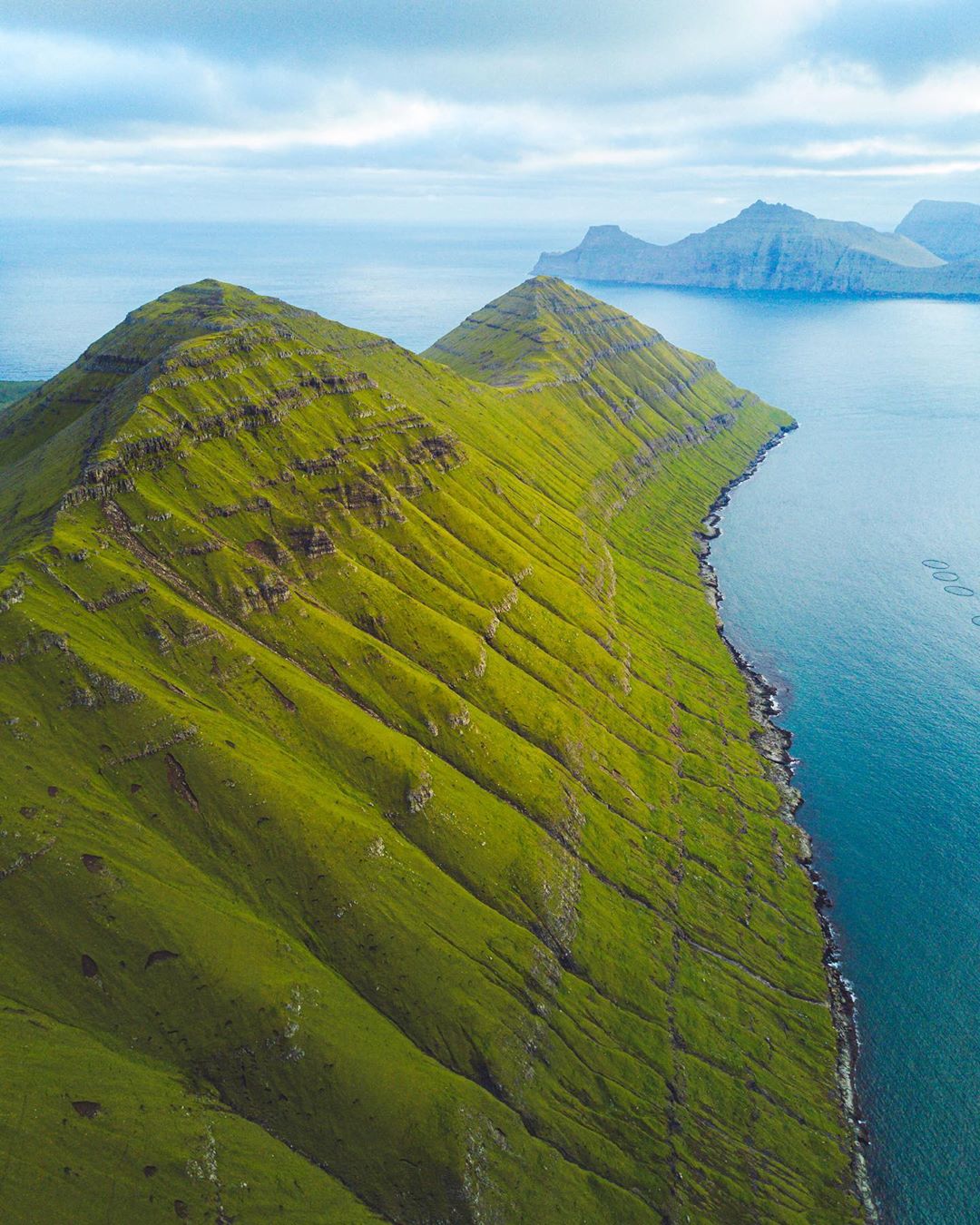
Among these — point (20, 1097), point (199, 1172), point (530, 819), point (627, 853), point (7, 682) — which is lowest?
point (627, 853)

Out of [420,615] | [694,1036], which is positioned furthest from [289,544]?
[694,1036]

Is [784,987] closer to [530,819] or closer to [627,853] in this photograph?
[627,853]

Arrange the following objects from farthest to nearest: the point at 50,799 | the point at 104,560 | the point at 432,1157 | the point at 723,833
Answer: the point at 723,833
the point at 104,560
the point at 50,799
the point at 432,1157

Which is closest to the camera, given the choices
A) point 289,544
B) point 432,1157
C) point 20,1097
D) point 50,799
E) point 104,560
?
point 20,1097

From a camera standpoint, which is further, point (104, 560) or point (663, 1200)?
point (104, 560)

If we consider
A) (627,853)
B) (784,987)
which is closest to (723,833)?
(627,853)

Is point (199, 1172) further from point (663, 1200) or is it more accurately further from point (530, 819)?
point (530, 819)

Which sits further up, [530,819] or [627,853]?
[530,819]
